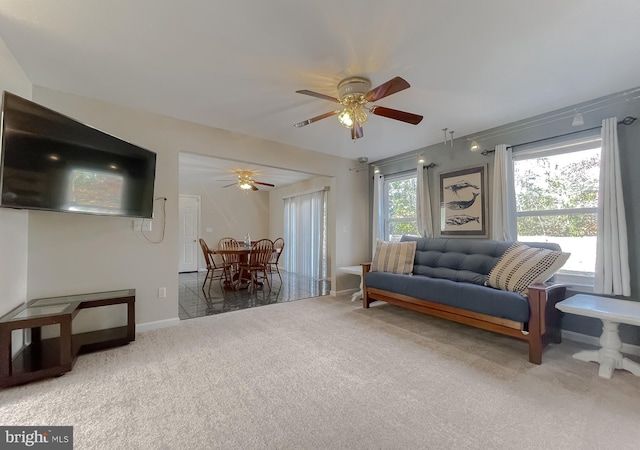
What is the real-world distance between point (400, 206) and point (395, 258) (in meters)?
1.30

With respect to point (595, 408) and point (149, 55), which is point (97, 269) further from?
point (595, 408)

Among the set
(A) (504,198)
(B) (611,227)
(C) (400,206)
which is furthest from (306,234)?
(B) (611,227)

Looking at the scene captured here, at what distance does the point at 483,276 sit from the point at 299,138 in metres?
3.00

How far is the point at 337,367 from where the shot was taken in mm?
2193

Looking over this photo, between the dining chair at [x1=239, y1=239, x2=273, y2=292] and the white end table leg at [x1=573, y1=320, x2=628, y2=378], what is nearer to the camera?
the white end table leg at [x1=573, y1=320, x2=628, y2=378]

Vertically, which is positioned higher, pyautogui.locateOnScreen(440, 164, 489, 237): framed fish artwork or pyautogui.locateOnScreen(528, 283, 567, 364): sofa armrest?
pyautogui.locateOnScreen(440, 164, 489, 237): framed fish artwork

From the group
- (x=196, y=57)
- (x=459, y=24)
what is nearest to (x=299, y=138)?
(x=196, y=57)

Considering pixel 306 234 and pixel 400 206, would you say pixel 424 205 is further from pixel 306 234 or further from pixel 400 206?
pixel 306 234

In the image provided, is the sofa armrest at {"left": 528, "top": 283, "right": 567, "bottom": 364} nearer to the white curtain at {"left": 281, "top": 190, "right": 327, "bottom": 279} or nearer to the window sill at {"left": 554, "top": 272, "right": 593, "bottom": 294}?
the window sill at {"left": 554, "top": 272, "right": 593, "bottom": 294}

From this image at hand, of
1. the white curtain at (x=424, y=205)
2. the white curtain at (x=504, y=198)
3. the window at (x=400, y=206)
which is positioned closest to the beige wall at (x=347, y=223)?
the window at (x=400, y=206)

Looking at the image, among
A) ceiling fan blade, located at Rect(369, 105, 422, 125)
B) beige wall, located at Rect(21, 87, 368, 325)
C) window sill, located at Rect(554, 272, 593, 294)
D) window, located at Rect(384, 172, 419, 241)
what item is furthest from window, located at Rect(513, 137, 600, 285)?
beige wall, located at Rect(21, 87, 368, 325)

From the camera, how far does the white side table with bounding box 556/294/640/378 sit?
206 cm

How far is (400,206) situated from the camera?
15.9ft

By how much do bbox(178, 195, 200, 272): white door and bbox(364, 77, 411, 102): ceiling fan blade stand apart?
630 centimetres
